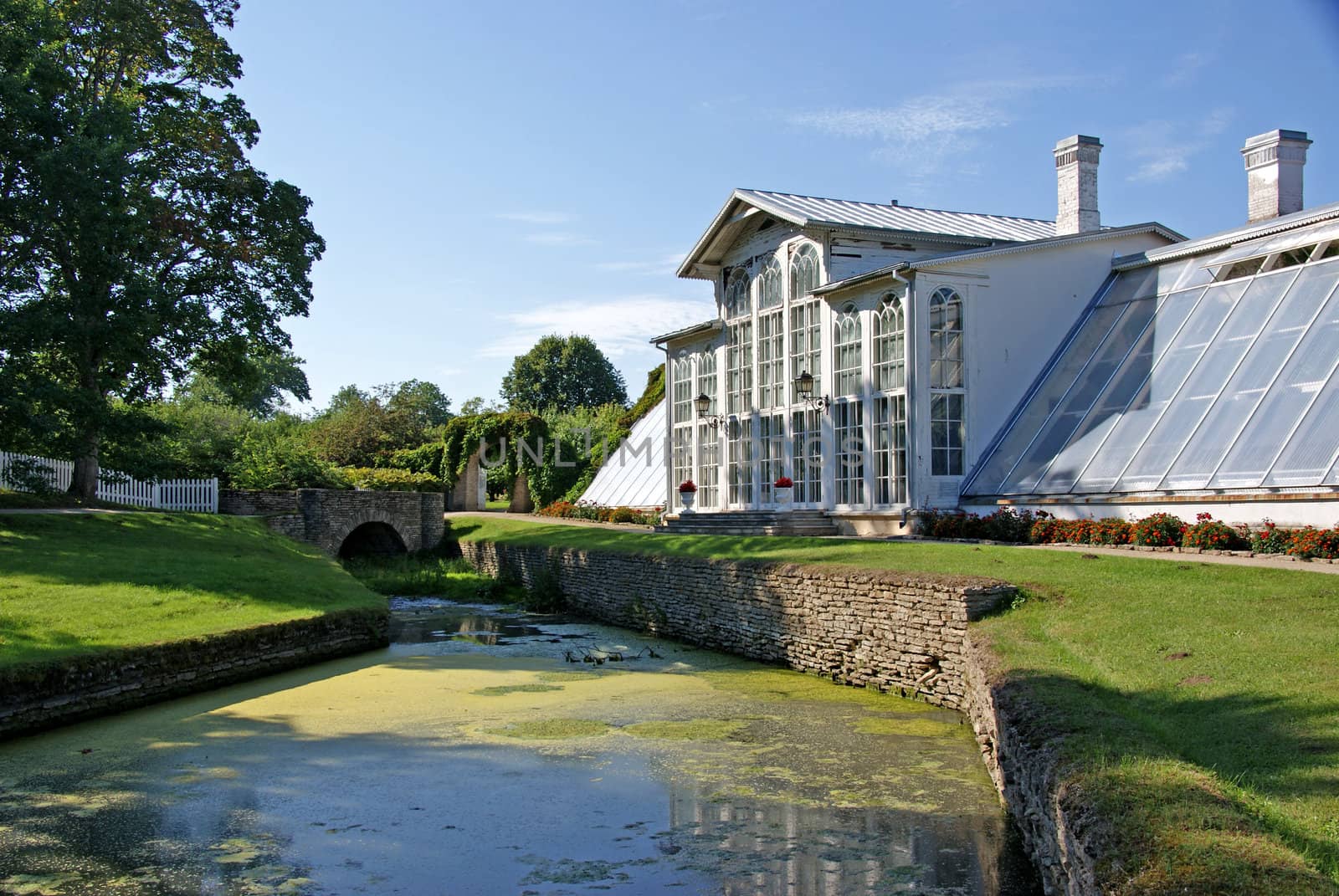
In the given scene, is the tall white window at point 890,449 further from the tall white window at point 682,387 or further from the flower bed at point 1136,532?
the tall white window at point 682,387

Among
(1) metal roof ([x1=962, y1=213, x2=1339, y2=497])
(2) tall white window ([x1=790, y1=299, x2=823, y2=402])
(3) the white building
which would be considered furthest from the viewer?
(2) tall white window ([x1=790, y1=299, x2=823, y2=402])

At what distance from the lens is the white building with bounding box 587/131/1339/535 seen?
50.9ft

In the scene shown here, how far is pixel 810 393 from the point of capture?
2205 cm

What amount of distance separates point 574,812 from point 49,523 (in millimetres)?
14864

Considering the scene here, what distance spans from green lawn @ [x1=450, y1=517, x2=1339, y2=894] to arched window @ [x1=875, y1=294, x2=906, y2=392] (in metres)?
7.22

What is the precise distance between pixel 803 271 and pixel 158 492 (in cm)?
1663

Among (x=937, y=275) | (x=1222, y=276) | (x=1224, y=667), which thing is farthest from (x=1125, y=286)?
(x=1224, y=667)

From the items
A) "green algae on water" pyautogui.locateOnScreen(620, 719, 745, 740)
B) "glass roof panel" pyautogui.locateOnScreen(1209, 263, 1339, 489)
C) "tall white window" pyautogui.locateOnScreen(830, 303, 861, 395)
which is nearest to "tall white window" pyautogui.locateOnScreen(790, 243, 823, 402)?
"tall white window" pyautogui.locateOnScreen(830, 303, 861, 395)

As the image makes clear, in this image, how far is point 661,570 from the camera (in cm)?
1816

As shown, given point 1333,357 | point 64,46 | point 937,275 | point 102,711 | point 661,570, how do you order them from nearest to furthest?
point 102,711 < point 1333,357 < point 661,570 < point 937,275 < point 64,46

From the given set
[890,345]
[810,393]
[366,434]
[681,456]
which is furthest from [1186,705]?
[366,434]

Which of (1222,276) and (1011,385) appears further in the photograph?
(1011,385)

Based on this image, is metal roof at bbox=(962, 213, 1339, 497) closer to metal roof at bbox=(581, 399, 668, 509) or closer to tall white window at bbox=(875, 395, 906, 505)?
tall white window at bbox=(875, 395, 906, 505)

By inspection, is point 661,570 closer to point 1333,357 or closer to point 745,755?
point 745,755
